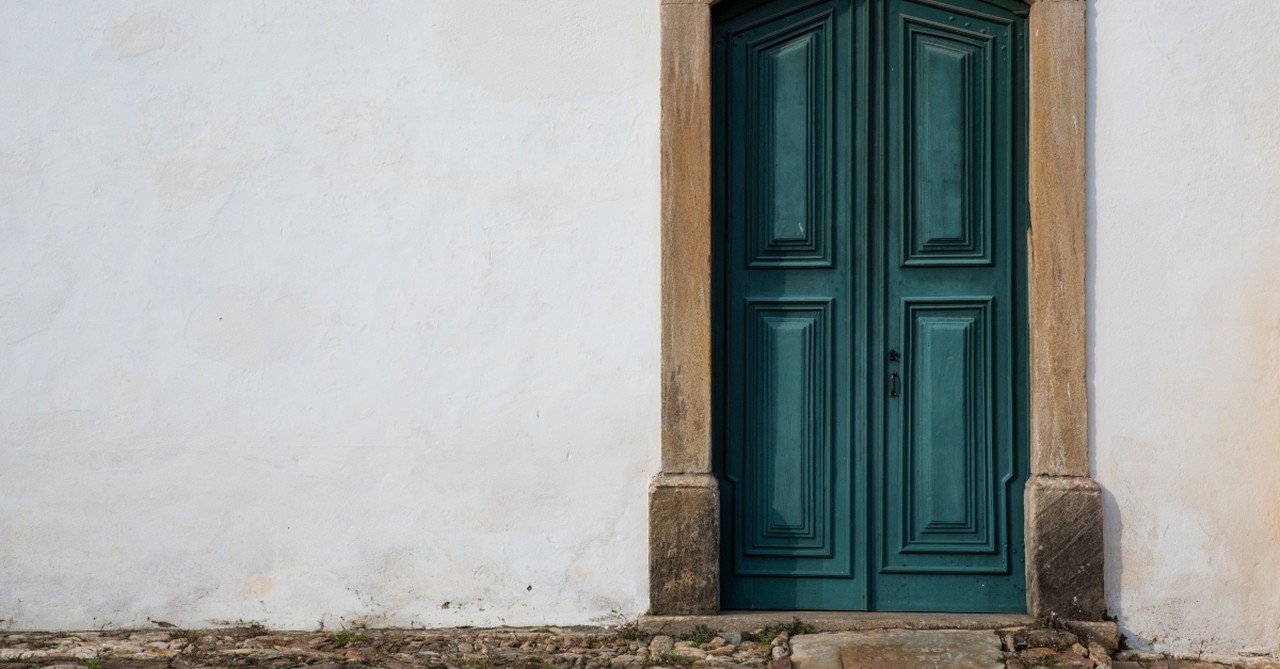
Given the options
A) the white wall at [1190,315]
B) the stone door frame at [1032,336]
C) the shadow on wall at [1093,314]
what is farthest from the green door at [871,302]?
the white wall at [1190,315]

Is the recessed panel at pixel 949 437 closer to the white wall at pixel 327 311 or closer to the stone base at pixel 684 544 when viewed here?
the stone base at pixel 684 544

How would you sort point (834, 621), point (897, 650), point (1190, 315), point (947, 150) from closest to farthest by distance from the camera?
point (897, 650), point (1190, 315), point (834, 621), point (947, 150)

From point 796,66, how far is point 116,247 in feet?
9.03

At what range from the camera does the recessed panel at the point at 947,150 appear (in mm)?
4730

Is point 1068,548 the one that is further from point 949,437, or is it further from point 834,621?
point 834,621

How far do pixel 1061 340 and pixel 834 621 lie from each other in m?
1.34

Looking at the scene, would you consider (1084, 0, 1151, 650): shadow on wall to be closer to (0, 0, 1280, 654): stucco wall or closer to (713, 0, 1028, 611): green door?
(0, 0, 1280, 654): stucco wall

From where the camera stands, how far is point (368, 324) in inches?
187

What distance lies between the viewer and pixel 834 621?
461cm

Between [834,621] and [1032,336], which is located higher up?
[1032,336]

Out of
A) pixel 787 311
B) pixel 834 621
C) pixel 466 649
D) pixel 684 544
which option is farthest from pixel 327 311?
pixel 834 621

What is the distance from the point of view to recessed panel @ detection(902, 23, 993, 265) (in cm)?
473

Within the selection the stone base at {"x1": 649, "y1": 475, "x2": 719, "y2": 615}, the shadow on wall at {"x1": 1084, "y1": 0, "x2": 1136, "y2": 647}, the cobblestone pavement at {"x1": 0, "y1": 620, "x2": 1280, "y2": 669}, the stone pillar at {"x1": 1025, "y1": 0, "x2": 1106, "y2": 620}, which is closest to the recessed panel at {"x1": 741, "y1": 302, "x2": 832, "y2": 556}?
A: the stone base at {"x1": 649, "y1": 475, "x2": 719, "y2": 615}

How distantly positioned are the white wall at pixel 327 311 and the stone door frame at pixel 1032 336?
9 centimetres
